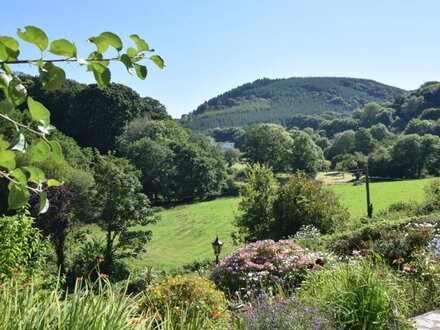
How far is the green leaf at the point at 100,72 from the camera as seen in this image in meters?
0.92

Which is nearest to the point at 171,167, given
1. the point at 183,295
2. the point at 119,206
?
the point at 119,206

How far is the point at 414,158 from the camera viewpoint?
158 ft

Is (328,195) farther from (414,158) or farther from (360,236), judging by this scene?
(414,158)

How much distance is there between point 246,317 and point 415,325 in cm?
174

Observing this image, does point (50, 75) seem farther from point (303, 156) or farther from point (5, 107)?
point (303, 156)

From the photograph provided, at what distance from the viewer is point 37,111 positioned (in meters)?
0.81

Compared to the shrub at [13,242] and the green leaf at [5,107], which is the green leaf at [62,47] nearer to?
the green leaf at [5,107]

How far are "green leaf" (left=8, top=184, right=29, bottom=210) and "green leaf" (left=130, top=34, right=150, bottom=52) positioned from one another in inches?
15.4

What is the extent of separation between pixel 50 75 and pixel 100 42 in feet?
0.39

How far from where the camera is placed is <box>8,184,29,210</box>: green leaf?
2.92 feet

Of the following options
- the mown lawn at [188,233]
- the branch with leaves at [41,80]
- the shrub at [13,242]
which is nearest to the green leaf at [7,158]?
the branch with leaves at [41,80]

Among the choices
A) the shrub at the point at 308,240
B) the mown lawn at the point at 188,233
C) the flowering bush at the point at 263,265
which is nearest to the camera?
the flowering bush at the point at 263,265

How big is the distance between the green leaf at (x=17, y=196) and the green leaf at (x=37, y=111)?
16cm

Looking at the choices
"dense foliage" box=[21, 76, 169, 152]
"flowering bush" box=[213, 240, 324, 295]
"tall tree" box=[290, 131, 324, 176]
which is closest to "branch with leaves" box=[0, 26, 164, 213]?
"flowering bush" box=[213, 240, 324, 295]
